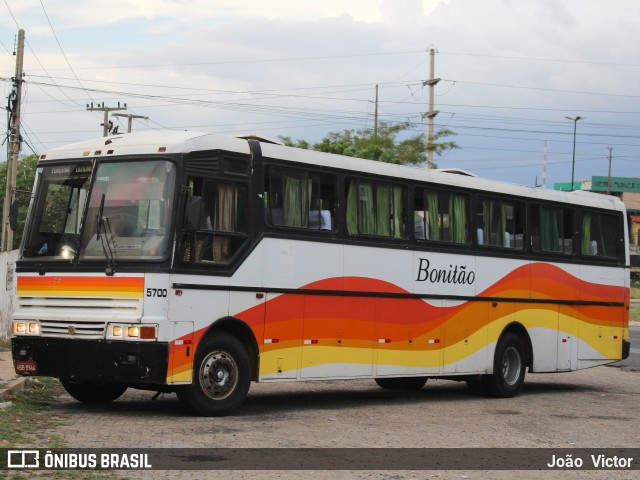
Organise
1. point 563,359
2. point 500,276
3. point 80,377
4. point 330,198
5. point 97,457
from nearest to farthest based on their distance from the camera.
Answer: point 97,457 → point 80,377 → point 330,198 → point 500,276 → point 563,359

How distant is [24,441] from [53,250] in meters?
3.60

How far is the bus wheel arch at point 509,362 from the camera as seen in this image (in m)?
18.3

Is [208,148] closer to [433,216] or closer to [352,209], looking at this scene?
[352,209]

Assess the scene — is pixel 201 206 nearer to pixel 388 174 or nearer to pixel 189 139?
pixel 189 139

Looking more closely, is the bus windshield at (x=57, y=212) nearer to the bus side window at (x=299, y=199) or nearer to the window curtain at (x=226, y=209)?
the window curtain at (x=226, y=209)

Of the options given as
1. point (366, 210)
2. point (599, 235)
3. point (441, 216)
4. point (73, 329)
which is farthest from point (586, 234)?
point (73, 329)

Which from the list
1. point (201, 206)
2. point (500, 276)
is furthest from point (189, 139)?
point (500, 276)

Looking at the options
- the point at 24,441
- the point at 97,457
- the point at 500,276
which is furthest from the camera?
the point at 500,276

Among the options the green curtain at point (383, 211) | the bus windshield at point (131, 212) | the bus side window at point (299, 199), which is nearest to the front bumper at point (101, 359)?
the bus windshield at point (131, 212)

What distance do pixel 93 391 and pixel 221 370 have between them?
7.23 ft

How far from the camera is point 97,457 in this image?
9555 mm

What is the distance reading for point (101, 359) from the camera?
41.2 feet

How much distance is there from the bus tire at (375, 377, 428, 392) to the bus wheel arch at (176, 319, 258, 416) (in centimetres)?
562

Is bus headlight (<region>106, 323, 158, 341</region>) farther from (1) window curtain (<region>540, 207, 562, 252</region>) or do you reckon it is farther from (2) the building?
(2) the building
